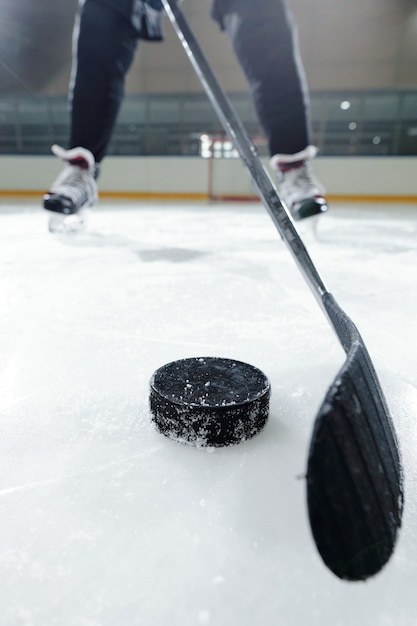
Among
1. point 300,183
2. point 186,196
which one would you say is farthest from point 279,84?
point 186,196

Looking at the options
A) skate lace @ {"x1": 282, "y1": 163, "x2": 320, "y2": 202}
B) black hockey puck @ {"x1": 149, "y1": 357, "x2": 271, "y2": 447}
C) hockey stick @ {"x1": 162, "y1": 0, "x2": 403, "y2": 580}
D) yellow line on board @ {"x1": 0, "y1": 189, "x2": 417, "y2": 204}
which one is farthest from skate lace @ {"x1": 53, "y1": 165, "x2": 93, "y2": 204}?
yellow line on board @ {"x1": 0, "y1": 189, "x2": 417, "y2": 204}

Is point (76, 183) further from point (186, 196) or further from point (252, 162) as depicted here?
point (186, 196)

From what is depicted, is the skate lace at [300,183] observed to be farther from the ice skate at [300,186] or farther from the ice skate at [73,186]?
the ice skate at [73,186]

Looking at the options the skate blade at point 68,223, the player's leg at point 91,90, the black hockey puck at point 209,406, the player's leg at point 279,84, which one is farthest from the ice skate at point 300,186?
the black hockey puck at point 209,406

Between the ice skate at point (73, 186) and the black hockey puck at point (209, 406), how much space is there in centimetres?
132

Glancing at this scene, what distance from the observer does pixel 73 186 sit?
178 cm

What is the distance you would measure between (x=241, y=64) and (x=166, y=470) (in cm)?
166

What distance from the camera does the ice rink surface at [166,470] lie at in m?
0.31

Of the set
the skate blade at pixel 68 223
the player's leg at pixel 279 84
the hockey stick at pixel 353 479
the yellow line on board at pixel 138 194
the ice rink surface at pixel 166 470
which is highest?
the player's leg at pixel 279 84

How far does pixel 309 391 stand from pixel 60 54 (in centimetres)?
772

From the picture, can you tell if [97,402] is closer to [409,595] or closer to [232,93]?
[409,595]

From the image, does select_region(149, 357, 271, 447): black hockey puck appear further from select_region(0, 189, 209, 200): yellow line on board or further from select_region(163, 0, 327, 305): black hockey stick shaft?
select_region(0, 189, 209, 200): yellow line on board

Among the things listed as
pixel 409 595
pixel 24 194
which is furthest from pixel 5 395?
pixel 24 194

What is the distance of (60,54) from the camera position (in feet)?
22.0
